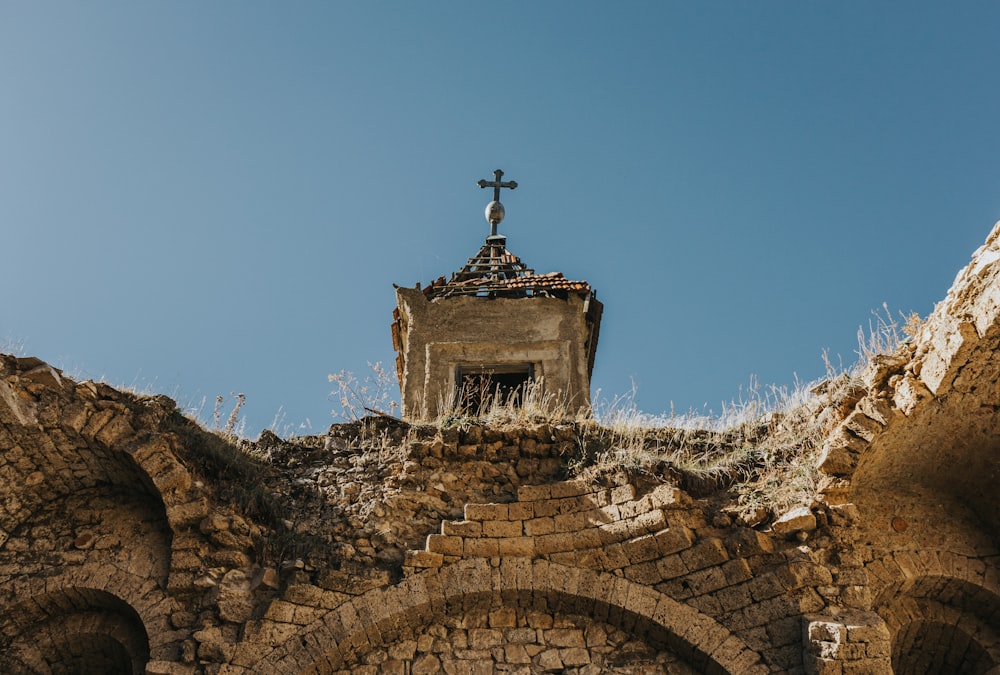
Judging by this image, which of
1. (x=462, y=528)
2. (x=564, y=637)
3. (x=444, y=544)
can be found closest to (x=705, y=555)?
(x=564, y=637)

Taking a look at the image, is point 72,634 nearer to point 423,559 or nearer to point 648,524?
point 423,559

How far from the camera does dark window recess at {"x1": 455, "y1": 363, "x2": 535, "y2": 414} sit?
540 inches

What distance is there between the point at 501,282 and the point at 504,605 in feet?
24.2

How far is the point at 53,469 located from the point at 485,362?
6424 millimetres

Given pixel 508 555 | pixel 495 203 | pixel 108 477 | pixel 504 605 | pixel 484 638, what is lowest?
pixel 484 638

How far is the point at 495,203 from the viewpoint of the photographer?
1809cm

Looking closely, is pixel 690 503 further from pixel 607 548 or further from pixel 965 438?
pixel 965 438

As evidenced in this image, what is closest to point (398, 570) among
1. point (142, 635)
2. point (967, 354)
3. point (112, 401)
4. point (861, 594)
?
point (142, 635)

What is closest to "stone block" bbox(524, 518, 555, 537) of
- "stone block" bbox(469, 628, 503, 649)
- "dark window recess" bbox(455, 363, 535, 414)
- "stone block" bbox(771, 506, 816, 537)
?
"stone block" bbox(469, 628, 503, 649)

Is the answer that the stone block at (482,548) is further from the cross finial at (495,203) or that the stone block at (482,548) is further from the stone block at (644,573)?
the cross finial at (495,203)

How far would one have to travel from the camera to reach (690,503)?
8953 millimetres

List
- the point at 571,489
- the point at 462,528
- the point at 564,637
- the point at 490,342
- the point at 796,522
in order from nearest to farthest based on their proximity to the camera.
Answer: the point at 564,637, the point at 796,522, the point at 462,528, the point at 571,489, the point at 490,342

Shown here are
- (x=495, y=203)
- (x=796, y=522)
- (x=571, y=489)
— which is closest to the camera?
(x=796, y=522)

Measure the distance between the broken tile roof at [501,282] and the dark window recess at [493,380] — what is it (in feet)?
4.38
